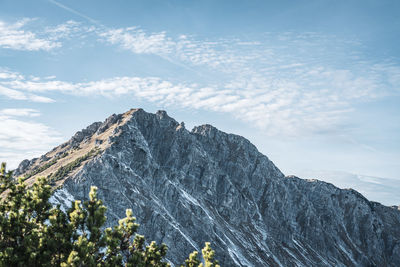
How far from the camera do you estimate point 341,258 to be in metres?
199

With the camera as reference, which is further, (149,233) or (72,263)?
(149,233)

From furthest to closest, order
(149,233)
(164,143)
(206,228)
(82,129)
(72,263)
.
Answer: (82,129)
(164,143)
(206,228)
(149,233)
(72,263)

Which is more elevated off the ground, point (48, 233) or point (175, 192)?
point (175, 192)

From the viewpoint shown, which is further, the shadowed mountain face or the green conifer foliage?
the shadowed mountain face

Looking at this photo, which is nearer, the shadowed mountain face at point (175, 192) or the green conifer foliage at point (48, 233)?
the green conifer foliage at point (48, 233)

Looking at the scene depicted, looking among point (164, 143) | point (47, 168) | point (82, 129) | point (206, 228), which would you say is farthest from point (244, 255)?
point (82, 129)

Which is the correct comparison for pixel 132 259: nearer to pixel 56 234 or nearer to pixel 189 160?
pixel 56 234

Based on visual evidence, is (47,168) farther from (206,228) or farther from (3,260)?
(3,260)

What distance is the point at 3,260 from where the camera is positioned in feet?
55.2

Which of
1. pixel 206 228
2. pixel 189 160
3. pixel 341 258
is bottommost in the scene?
pixel 341 258

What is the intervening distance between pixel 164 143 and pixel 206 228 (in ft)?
181

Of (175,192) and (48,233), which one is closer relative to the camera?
(48,233)

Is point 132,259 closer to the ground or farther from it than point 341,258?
farther from it

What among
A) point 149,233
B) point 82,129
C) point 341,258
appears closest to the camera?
point 149,233
